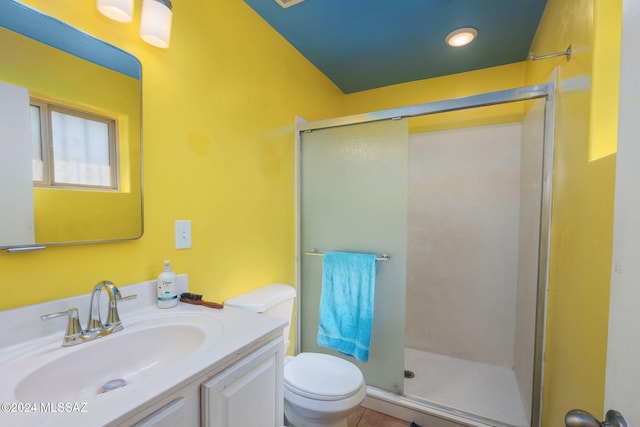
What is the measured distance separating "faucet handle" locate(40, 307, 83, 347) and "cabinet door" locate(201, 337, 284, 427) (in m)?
0.43

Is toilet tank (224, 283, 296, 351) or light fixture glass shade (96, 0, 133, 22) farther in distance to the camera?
toilet tank (224, 283, 296, 351)

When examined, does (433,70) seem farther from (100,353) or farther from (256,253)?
(100,353)

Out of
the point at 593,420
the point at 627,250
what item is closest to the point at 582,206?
the point at 627,250

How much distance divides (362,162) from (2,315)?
163 centimetres

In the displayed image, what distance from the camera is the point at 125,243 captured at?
1.01 metres

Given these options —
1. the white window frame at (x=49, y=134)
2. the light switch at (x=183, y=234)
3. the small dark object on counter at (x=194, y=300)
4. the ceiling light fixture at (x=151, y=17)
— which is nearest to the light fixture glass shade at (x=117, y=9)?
the ceiling light fixture at (x=151, y=17)

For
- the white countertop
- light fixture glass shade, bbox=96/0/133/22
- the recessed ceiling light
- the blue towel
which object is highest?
the recessed ceiling light

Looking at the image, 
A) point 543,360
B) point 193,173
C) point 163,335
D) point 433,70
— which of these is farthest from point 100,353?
point 433,70

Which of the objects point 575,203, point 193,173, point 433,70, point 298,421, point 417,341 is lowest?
point 417,341

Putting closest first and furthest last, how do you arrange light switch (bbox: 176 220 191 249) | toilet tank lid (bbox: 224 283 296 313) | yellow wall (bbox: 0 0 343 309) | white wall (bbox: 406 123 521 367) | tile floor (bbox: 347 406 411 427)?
yellow wall (bbox: 0 0 343 309), light switch (bbox: 176 220 191 249), toilet tank lid (bbox: 224 283 296 313), tile floor (bbox: 347 406 411 427), white wall (bbox: 406 123 521 367)

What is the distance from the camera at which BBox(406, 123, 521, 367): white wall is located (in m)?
2.11

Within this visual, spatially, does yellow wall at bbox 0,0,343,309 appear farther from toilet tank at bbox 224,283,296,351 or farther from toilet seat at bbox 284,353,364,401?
toilet seat at bbox 284,353,364,401

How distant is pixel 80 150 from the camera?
897 millimetres

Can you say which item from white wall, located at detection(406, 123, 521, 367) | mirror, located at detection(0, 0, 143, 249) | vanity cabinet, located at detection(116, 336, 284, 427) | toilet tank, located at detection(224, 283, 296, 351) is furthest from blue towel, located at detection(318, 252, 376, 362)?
mirror, located at detection(0, 0, 143, 249)
